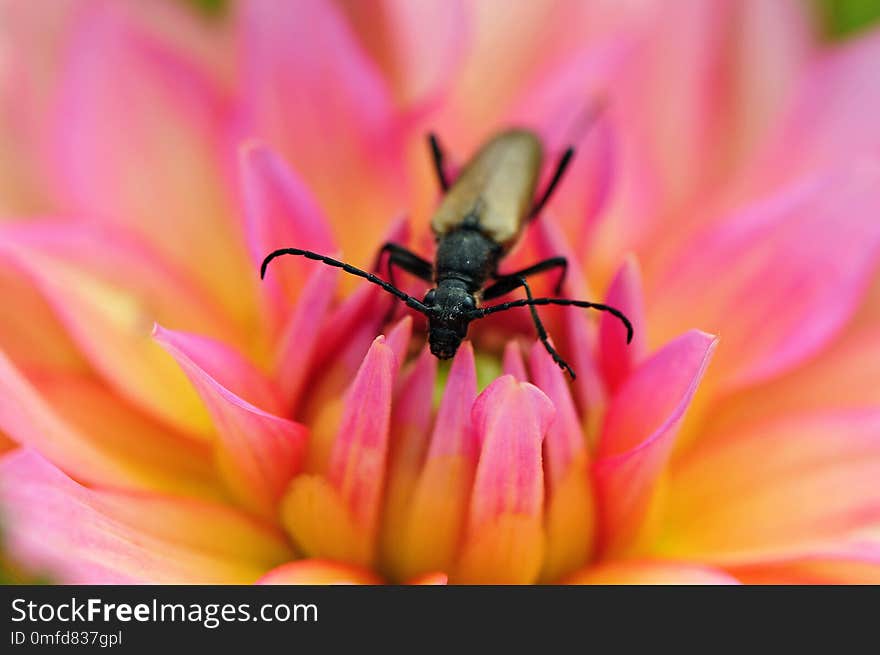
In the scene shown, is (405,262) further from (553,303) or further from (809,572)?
(809,572)

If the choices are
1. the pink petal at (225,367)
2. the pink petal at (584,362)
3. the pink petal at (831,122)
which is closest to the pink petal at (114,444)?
the pink petal at (225,367)

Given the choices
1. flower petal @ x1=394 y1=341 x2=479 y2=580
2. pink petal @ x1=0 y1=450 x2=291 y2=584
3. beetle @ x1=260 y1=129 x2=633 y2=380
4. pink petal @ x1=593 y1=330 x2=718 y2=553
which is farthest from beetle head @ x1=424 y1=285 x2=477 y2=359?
pink petal @ x1=0 y1=450 x2=291 y2=584

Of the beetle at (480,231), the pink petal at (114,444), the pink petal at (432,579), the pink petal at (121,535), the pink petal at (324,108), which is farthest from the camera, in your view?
the pink petal at (324,108)

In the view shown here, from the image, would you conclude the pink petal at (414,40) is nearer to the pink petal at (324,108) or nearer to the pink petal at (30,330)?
the pink petal at (324,108)

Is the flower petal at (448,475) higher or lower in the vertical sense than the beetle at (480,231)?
lower

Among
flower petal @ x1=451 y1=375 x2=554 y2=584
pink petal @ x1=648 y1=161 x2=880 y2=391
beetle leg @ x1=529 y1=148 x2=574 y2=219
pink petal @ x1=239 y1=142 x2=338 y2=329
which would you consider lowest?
flower petal @ x1=451 y1=375 x2=554 y2=584

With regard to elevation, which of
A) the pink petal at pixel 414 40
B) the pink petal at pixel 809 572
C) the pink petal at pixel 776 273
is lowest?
the pink petal at pixel 809 572

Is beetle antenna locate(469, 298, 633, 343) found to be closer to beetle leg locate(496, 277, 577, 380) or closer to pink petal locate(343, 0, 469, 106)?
beetle leg locate(496, 277, 577, 380)
